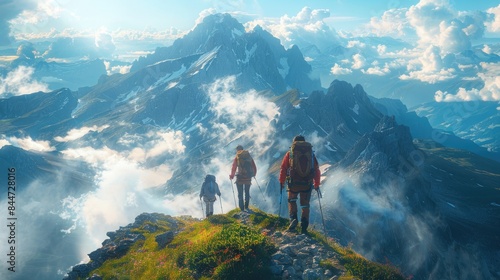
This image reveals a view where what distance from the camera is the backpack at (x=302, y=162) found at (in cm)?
2084

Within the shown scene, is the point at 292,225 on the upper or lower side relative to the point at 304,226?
upper

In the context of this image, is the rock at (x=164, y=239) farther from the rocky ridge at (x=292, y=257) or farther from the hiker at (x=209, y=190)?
the hiker at (x=209, y=190)

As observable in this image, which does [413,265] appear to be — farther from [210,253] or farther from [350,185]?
[210,253]

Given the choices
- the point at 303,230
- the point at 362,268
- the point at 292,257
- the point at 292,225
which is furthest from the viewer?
the point at 292,225

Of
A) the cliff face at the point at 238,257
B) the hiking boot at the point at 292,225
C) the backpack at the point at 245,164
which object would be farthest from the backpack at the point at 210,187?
the hiking boot at the point at 292,225

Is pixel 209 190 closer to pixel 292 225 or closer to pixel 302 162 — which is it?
pixel 292 225

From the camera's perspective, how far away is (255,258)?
1580 cm

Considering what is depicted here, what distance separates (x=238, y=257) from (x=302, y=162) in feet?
25.6

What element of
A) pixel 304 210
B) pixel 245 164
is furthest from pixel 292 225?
pixel 245 164

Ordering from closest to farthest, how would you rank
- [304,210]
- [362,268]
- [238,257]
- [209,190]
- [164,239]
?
[238,257] → [362,268] → [304,210] → [164,239] → [209,190]

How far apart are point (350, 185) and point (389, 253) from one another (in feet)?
142

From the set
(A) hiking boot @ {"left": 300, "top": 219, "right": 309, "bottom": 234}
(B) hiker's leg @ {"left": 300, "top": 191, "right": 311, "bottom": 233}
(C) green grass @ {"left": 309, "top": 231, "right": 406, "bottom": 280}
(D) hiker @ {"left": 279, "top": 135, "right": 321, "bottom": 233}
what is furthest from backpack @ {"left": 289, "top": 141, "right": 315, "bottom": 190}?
(C) green grass @ {"left": 309, "top": 231, "right": 406, "bottom": 280}

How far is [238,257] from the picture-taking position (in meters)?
15.5

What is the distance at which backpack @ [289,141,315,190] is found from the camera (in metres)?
20.8
